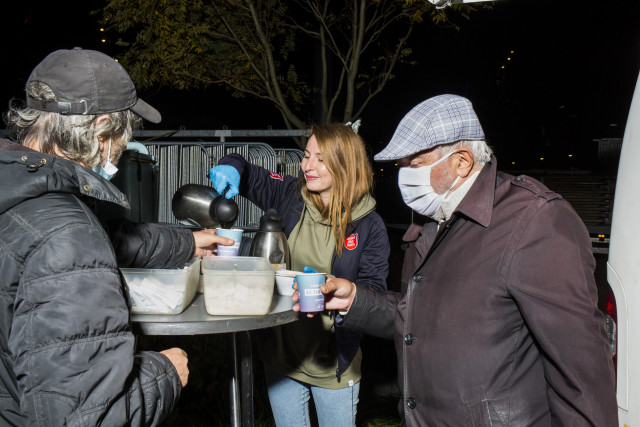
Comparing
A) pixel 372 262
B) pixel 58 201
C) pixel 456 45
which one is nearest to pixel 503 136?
pixel 456 45

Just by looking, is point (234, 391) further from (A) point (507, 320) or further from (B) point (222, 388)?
(B) point (222, 388)

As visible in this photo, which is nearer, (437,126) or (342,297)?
(437,126)

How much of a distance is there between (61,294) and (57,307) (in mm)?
34

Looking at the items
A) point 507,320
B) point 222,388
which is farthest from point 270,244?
point 222,388

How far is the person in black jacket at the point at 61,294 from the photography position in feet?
4.47

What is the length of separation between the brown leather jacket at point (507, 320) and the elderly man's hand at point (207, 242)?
113 cm

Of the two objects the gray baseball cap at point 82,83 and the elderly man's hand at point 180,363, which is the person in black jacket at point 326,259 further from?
the gray baseball cap at point 82,83

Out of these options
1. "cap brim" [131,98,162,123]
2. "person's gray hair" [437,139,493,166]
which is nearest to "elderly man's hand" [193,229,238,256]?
"cap brim" [131,98,162,123]

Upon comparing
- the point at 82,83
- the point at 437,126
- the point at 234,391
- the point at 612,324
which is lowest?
the point at 234,391

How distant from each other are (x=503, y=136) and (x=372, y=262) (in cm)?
2538

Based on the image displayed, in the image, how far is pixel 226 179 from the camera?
308 cm

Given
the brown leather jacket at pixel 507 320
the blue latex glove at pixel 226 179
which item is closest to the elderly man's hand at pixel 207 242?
the blue latex glove at pixel 226 179

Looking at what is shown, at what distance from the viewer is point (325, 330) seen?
2.89 metres

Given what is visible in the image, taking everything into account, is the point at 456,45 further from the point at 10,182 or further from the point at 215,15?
the point at 10,182
